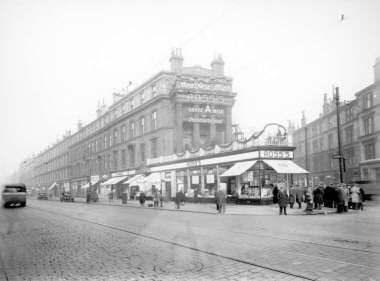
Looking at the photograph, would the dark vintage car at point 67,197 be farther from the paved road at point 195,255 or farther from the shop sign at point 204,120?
the paved road at point 195,255

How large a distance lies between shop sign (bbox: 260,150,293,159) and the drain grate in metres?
21.2

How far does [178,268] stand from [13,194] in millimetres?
34083

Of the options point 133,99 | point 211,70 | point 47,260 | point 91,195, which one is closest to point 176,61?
point 211,70

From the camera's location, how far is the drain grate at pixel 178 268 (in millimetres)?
6879

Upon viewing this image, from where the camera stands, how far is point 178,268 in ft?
23.4

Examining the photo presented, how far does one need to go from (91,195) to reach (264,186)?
82.2 ft

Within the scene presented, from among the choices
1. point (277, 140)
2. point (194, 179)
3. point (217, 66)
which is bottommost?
point (194, 179)

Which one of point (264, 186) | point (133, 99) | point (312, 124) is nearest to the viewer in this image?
point (264, 186)

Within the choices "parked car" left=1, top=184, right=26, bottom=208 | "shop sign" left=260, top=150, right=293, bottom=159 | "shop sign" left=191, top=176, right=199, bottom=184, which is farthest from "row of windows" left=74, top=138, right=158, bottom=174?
"shop sign" left=260, top=150, right=293, bottom=159

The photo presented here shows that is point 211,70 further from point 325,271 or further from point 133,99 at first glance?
point 325,271

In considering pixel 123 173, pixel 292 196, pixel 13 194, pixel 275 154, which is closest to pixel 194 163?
pixel 275 154

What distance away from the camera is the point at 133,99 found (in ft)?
165

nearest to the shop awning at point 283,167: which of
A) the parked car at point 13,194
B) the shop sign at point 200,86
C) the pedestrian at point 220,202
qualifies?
the pedestrian at point 220,202

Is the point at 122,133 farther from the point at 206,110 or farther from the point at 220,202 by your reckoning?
the point at 220,202
